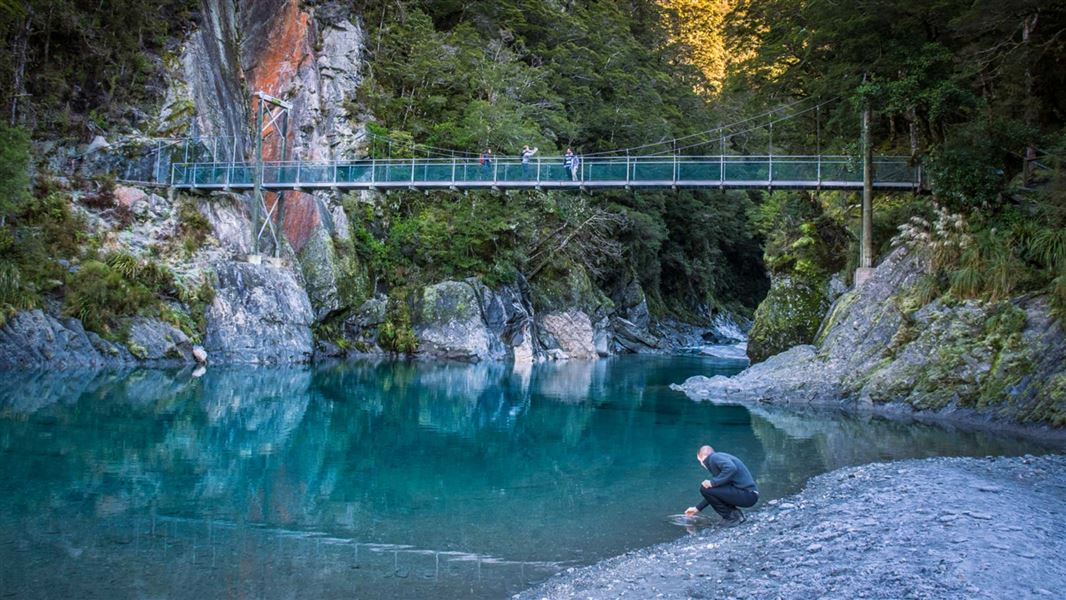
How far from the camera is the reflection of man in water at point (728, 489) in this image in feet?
23.2

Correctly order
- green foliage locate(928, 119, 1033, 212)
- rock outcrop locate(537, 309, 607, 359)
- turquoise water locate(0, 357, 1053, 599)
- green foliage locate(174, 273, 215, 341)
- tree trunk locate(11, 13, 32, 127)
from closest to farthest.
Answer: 1. turquoise water locate(0, 357, 1053, 599)
2. green foliage locate(928, 119, 1033, 212)
3. tree trunk locate(11, 13, 32, 127)
4. green foliage locate(174, 273, 215, 341)
5. rock outcrop locate(537, 309, 607, 359)

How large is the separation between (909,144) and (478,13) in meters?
23.5

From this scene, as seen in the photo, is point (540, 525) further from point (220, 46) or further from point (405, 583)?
point (220, 46)

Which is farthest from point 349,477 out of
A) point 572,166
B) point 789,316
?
point 789,316

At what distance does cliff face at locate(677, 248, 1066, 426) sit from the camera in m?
13.2

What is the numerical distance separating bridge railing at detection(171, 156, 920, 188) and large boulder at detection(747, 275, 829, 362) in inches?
172

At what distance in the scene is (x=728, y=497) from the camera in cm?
709

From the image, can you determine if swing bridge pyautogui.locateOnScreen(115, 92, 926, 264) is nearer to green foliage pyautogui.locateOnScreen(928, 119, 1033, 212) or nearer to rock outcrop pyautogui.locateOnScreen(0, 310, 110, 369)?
green foliage pyautogui.locateOnScreen(928, 119, 1033, 212)

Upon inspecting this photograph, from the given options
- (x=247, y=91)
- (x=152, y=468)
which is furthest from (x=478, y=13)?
(x=152, y=468)

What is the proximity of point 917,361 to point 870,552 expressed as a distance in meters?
11.3

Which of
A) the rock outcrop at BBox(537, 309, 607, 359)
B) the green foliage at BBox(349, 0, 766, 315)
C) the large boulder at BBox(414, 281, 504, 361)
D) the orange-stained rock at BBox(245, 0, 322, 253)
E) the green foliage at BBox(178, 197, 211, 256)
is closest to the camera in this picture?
the green foliage at BBox(178, 197, 211, 256)

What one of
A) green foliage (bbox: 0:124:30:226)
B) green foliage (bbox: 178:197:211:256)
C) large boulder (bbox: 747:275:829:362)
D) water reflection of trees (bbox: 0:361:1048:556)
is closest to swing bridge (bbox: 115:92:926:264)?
green foliage (bbox: 178:197:211:256)

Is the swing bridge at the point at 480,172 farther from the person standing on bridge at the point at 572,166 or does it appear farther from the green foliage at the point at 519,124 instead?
the green foliage at the point at 519,124

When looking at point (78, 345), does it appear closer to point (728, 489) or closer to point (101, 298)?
point (101, 298)
